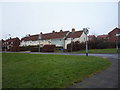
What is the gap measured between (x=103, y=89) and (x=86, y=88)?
0.58 meters

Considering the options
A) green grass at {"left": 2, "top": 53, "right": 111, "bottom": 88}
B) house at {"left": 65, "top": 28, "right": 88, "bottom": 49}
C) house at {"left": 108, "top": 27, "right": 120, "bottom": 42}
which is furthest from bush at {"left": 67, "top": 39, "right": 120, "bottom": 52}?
green grass at {"left": 2, "top": 53, "right": 111, "bottom": 88}

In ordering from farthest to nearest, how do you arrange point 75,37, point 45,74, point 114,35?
point 75,37, point 114,35, point 45,74

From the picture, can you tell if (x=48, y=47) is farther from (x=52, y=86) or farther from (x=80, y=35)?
(x=52, y=86)

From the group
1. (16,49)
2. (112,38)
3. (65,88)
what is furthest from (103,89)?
(112,38)

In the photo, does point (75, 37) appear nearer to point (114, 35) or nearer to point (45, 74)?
point (114, 35)

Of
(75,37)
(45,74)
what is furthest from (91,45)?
(45,74)

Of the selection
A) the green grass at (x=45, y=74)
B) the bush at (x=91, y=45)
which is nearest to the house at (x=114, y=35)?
the bush at (x=91, y=45)

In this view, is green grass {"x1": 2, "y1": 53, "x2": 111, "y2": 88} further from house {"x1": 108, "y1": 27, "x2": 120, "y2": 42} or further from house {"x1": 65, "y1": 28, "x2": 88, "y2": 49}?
house {"x1": 108, "y1": 27, "x2": 120, "y2": 42}

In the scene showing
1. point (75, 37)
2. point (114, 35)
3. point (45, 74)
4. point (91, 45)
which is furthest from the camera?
point (75, 37)

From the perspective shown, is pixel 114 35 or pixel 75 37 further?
pixel 75 37

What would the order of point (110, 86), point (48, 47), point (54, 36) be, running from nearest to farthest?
1. point (110, 86)
2. point (48, 47)
3. point (54, 36)

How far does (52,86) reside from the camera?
4133 mm

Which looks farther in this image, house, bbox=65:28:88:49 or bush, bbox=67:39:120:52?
house, bbox=65:28:88:49

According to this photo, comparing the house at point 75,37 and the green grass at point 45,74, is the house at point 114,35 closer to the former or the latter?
the house at point 75,37
